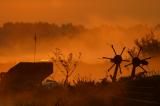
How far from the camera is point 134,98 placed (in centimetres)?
3209

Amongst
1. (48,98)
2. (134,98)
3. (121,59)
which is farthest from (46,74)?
(134,98)

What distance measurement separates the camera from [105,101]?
36.9 m

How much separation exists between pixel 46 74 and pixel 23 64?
3438 mm

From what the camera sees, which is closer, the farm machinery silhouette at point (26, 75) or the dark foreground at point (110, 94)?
the dark foreground at point (110, 94)

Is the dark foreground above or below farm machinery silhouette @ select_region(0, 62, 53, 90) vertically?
below

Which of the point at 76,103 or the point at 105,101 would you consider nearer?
the point at 105,101

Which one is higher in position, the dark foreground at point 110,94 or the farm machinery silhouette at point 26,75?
the farm machinery silhouette at point 26,75

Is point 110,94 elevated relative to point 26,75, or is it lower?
lower

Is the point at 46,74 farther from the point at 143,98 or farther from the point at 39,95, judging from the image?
the point at 143,98

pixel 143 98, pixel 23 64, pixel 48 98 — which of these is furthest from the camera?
pixel 23 64

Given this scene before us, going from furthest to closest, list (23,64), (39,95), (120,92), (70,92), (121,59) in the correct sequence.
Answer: (23,64), (121,59), (39,95), (70,92), (120,92)

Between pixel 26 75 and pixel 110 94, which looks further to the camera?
pixel 26 75

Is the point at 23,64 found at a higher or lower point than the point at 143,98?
higher

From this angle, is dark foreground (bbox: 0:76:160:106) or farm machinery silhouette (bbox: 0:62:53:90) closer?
dark foreground (bbox: 0:76:160:106)
